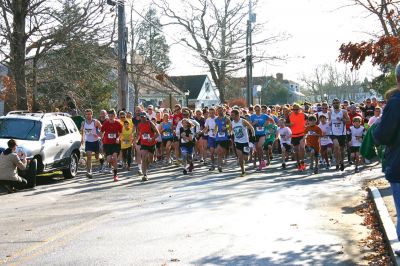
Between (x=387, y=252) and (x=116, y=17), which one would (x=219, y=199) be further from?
(x=116, y=17)

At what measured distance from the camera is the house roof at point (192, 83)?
79.4 meters

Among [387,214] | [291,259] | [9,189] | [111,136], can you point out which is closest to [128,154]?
[111,136]

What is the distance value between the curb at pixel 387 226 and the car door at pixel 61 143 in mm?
8785

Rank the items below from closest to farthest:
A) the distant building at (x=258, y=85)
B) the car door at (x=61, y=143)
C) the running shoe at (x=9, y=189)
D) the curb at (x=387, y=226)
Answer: the curb at (x=387, y=226)
the running shoe at (x=9, y=189)
the car door at (x=61, y=143)
the distant building at (x=258, y=85)

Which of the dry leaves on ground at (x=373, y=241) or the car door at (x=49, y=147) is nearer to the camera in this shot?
the dry leaves on ground at (x=373, y=241)

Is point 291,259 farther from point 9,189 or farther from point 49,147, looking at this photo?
point 49,147

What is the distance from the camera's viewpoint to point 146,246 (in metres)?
7.50

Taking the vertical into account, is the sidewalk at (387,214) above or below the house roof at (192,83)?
below

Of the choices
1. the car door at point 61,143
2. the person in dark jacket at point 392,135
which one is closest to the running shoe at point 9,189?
the car door at point 61,143

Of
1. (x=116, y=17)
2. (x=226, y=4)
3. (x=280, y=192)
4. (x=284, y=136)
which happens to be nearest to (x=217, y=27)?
(x=226, y=4)

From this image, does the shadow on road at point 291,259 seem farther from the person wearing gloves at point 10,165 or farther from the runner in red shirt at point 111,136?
the runner in red shirt at point 111,136

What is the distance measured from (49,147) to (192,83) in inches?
2629

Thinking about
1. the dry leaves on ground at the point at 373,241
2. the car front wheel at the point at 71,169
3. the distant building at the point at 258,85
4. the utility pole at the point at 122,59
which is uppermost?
the distant building at the point at 258,85

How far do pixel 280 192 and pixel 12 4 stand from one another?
1379 centimetres
